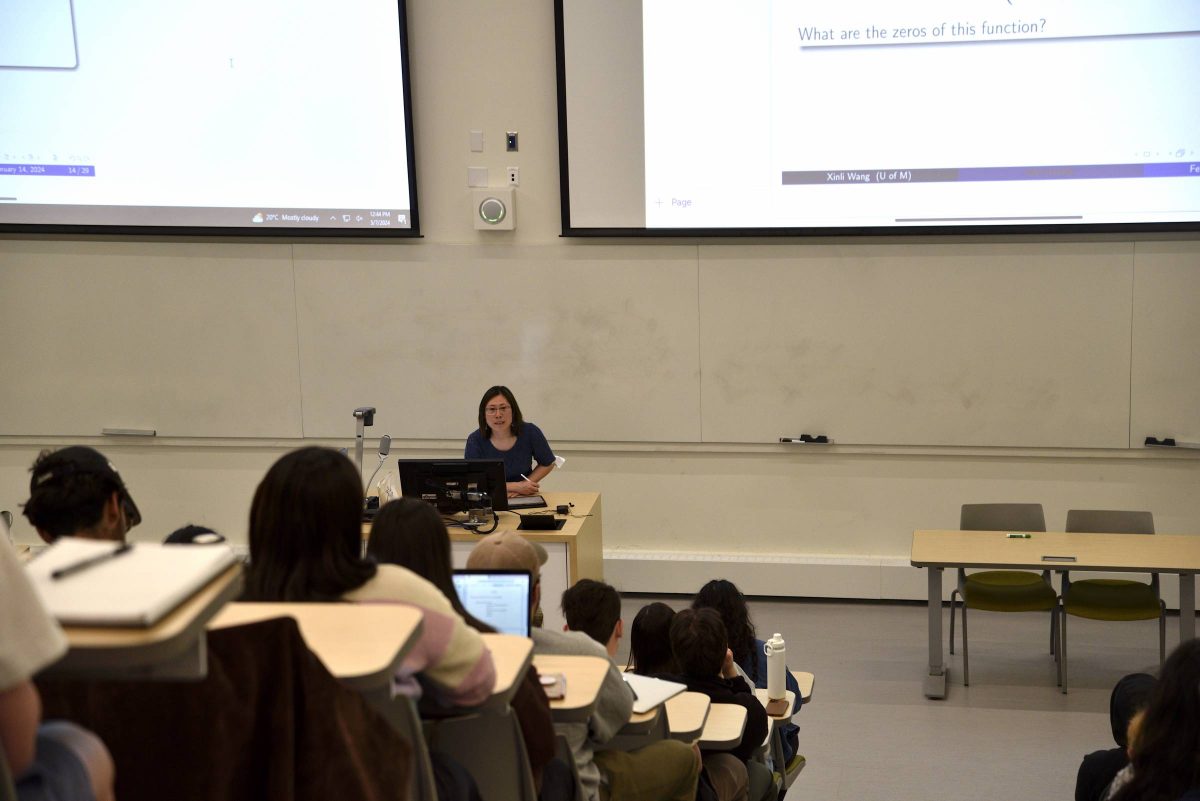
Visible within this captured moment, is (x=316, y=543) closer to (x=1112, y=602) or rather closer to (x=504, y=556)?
(x=504, y=556)

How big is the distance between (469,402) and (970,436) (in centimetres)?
282

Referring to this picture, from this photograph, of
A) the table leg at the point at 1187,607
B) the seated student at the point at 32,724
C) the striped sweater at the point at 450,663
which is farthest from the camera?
the table leg at the point at 1187,607

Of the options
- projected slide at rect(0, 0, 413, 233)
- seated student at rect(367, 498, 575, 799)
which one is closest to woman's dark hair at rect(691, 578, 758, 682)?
seated student at rect(367, 498, 575, 799)

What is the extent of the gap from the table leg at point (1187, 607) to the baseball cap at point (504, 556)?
11.2 ft

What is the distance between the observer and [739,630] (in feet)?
11.8

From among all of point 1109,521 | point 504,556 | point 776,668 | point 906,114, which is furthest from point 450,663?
point 906,114

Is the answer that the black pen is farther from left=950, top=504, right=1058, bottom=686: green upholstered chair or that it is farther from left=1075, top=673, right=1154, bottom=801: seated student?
left=950, top=504, right=1058, bottom=686: green upholstered chair

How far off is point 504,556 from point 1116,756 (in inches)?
67.9

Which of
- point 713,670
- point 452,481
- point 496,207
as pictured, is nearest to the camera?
point 713,670

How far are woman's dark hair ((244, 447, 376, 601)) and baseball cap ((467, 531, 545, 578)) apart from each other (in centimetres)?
107

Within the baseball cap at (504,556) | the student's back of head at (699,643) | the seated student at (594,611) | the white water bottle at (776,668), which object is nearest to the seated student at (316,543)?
the baseball cap at (504,556)

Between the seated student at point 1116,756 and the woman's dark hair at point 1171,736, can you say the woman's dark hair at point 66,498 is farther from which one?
the seated student at point 1116,756

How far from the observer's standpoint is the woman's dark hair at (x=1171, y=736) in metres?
2.17

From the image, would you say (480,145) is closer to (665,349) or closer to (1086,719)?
(665,349)
